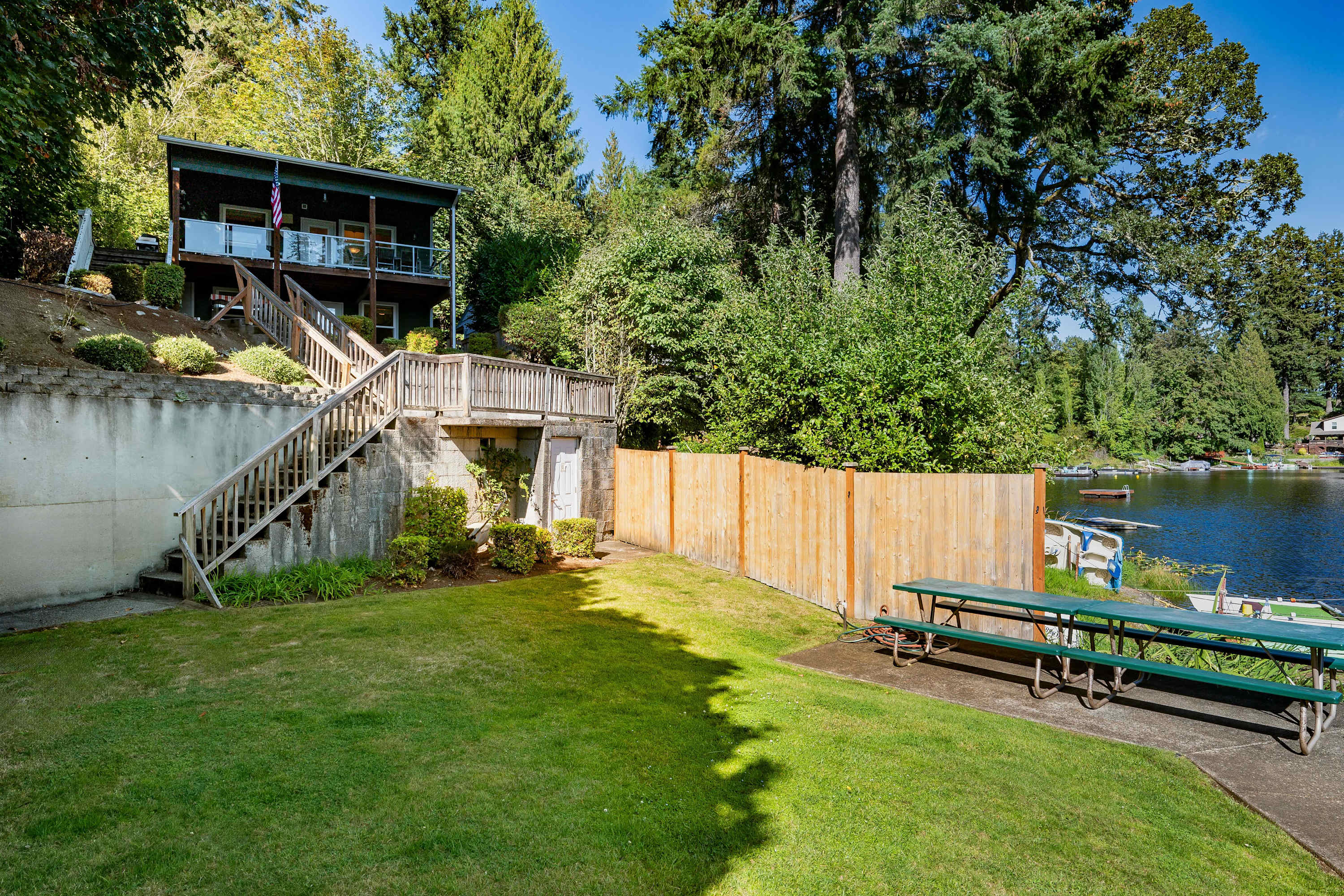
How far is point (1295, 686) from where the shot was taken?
4.81 metres

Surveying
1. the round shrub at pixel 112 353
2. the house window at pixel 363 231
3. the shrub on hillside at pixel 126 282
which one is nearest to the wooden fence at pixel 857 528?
the round shrub at pixel 112 353

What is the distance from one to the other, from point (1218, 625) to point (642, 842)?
187 inches

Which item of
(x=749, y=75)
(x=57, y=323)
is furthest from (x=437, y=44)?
(x=57, y=323)

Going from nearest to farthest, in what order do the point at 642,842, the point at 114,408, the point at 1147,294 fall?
the point at 642,842 → the point at 114,408 → the point at 1147,294

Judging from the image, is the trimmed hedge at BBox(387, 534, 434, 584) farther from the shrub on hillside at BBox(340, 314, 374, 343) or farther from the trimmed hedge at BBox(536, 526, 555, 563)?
the shrub on hillside at BBox(340, 314, 374, 343)

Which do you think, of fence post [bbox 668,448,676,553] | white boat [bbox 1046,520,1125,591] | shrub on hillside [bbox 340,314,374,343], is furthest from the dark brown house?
white boat [bbox 1046,520,1125,591]

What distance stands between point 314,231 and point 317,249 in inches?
125

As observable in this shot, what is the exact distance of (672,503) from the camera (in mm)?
13289

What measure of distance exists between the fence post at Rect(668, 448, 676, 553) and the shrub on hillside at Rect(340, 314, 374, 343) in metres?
10.6

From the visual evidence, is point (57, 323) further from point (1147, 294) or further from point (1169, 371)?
point (1169, 371)

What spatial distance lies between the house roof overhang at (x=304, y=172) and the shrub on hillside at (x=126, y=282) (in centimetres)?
455

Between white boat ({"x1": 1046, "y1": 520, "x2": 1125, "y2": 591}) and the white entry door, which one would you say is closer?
the white entry door

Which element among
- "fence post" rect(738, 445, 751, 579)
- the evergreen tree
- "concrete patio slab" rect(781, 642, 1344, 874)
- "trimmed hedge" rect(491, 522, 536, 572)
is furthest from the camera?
the evergreen tree

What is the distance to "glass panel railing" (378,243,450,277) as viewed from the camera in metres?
21.7
